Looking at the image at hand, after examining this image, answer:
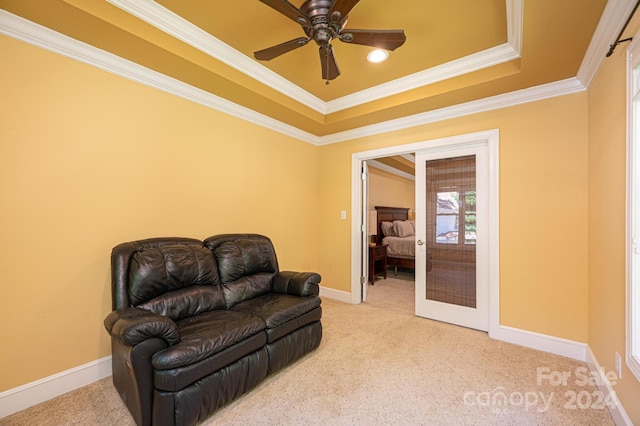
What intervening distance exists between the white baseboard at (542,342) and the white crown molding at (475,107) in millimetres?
2304

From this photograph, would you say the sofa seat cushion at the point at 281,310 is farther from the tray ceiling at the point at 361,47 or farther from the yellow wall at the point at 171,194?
the tray ceiling at the point at 361,47

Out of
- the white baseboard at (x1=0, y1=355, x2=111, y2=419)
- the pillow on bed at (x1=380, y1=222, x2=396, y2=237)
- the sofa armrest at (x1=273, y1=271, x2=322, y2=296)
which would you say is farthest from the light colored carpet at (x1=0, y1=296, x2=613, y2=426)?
the pillow on bed at (x1=380, y1=222, x2=396, y2=237)

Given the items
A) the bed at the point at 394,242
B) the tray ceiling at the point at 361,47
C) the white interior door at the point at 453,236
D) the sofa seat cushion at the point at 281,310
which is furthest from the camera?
the bed at the point at 394,242

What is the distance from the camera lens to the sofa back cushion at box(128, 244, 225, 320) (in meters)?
1.93

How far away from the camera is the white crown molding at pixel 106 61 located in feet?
5.74

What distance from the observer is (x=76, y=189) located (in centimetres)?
200

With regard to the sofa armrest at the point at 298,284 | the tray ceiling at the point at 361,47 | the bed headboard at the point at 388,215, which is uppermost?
the tray ceiling at the point at 361,47

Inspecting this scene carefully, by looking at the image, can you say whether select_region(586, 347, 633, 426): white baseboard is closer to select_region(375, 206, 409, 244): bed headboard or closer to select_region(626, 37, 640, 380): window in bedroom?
select_region(626, 37, 640, 380): window in bedroom

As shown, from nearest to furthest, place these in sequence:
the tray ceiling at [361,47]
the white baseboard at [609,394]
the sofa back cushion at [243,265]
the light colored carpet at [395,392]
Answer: the white baseboard at [609,394], the light colored carpet at [395,392], the tray ceiling at [361,47], the sofa back cushion at [243,265]

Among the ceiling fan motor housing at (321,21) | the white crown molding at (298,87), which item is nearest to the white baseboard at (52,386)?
the white crown molding at (298,87)

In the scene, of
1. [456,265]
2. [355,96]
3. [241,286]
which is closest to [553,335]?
[456,265]

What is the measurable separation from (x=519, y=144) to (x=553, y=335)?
73.8 inches

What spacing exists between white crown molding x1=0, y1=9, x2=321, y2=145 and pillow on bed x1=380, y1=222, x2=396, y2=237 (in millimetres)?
3778

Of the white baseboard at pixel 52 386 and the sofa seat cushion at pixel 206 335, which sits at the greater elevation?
the sofa seat cushion at pixel 206 335
